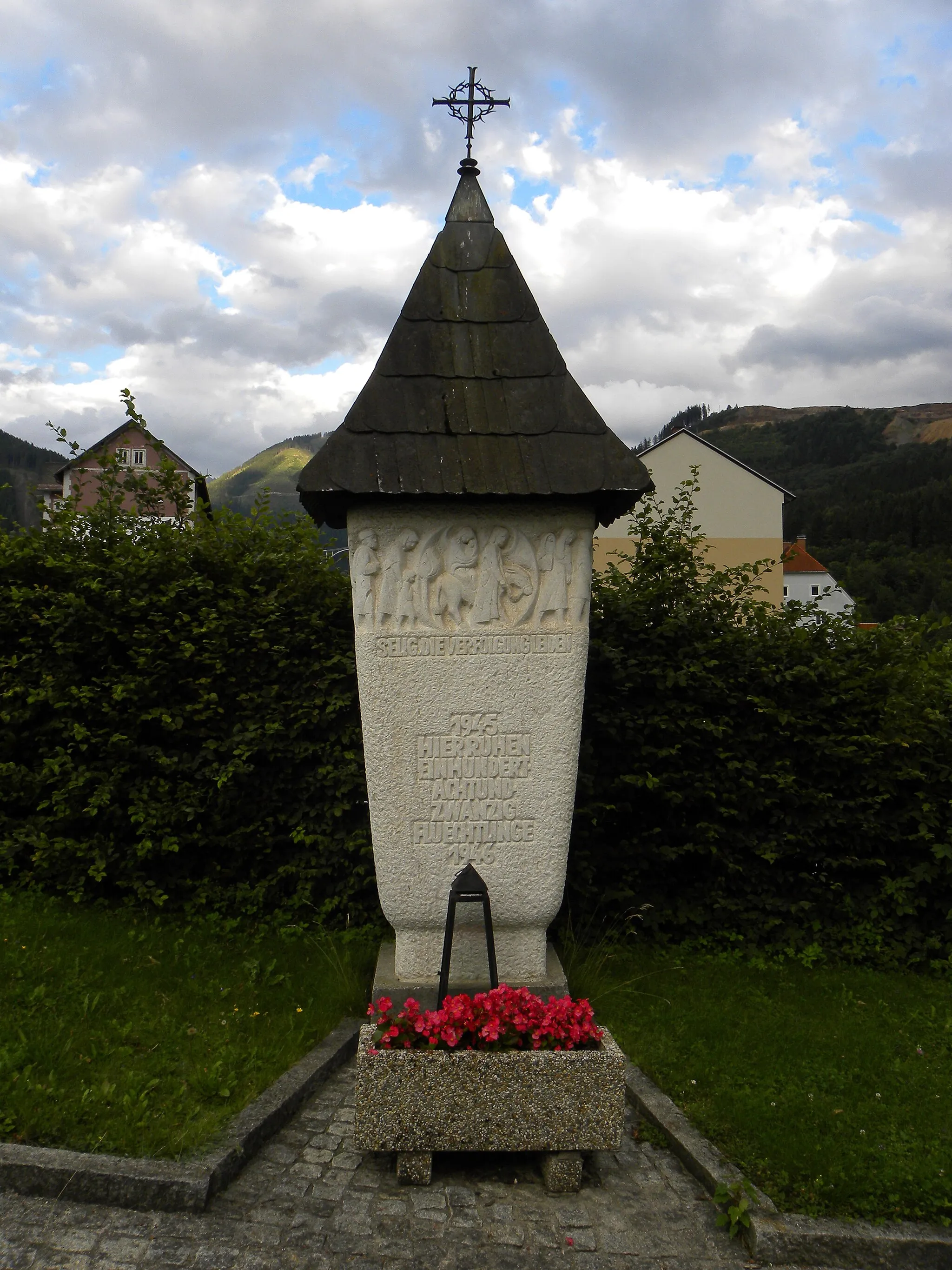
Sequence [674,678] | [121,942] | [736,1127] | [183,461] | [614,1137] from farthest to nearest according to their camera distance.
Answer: [183,461] → [674,678] → [121,942] → [736,1127] → [614,1137]

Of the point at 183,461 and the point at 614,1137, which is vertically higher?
the point at 183,461

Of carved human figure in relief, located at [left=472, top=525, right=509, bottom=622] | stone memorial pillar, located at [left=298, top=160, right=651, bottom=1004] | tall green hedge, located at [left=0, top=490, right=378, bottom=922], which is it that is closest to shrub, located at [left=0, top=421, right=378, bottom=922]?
tall green hedge, located at [left=0, top=490, right=378, bottom=922]

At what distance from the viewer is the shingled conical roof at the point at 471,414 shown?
3.66 metres

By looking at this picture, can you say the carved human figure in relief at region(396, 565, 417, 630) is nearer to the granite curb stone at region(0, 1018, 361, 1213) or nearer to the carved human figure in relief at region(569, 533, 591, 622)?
the carved human figure in relief at region(569, 533, 591, 622)

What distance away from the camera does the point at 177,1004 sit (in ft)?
13.2

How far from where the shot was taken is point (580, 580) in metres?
3.84

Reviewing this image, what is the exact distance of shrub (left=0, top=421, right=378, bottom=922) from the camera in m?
5.16

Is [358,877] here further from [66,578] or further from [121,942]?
[66,578]

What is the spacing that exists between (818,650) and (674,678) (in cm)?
100

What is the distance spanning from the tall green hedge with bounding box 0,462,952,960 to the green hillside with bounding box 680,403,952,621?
3.36 ft

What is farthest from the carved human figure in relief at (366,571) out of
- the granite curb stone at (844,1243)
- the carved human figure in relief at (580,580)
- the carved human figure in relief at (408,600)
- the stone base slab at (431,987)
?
the granite curb stone at (844,1243)

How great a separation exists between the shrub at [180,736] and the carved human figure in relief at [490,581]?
1612 mm

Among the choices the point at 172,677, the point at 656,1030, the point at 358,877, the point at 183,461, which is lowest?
the point at 656,1030

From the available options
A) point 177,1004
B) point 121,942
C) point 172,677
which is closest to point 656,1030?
point 177,1004
